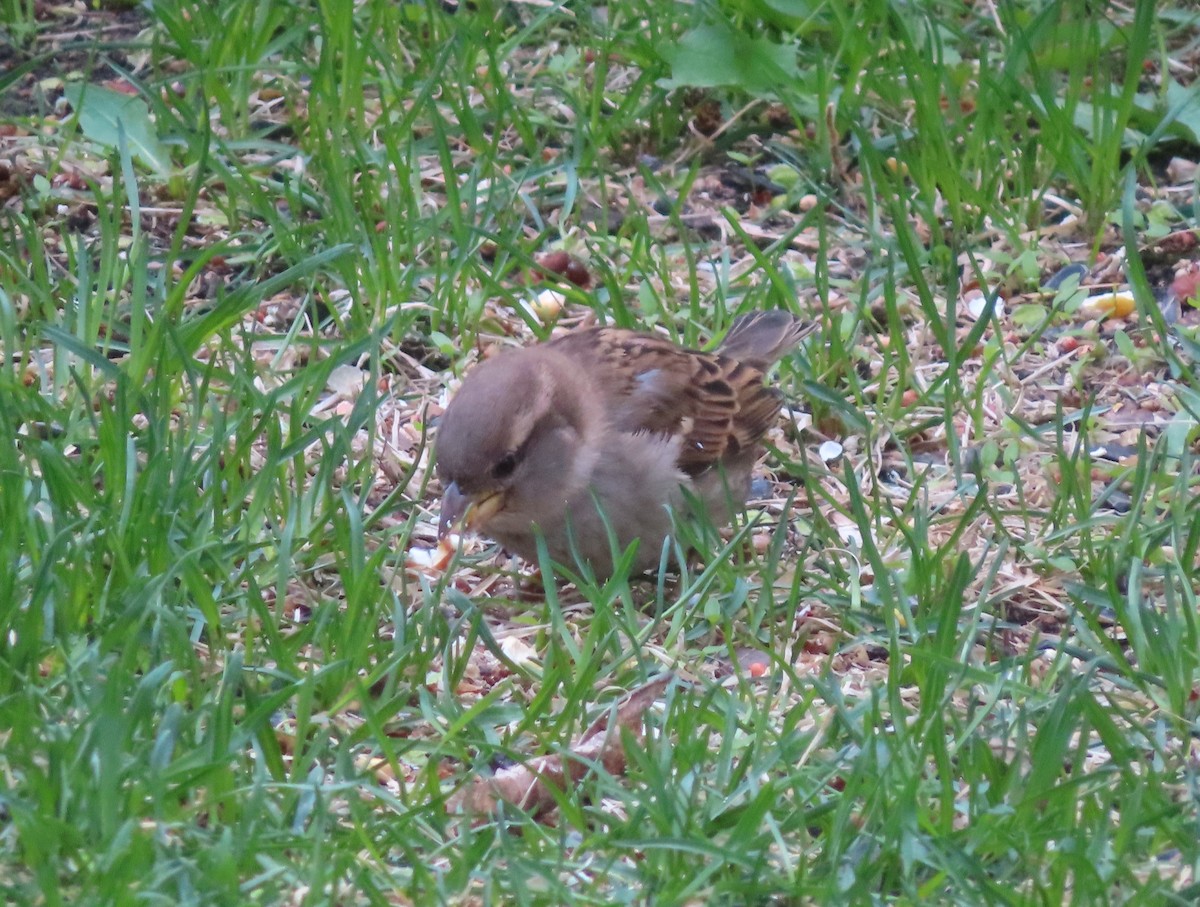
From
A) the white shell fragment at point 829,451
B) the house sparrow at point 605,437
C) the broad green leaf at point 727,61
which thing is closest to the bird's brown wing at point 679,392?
the house sparrow at point 605,437

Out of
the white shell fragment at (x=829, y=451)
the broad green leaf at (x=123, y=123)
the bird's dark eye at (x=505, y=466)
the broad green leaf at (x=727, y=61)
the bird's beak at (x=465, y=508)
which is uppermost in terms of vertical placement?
the broad green leaf at (x=727, y=61)

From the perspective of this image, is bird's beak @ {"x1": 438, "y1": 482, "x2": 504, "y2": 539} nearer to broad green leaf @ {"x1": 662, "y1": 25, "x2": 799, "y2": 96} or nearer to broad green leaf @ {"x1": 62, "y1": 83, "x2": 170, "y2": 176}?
broad green leaf @ {"x1": 62, "y1": 83, "x2": 170, "y2": 176}

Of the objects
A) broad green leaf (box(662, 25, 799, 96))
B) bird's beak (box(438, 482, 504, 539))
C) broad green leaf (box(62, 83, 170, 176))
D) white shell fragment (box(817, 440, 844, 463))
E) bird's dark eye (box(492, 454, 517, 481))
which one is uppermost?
broad green leaf (box(662, 25, 799, 96))

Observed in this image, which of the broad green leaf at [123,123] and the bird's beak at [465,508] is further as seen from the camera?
the broad green leaf at [123,123]

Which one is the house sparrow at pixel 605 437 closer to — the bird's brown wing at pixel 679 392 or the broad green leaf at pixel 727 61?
the bird's brown wing at pixel 679 392

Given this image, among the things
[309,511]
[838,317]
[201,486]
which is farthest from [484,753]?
[838,317]

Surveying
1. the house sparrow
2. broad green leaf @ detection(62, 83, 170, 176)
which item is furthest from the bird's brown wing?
broad green leaf @ detection(62, 83, 170, 176)

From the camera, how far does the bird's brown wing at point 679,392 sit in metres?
4.26

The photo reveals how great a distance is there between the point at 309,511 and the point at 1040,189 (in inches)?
104

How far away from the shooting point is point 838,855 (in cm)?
281

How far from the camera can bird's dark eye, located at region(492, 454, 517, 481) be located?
3.83m

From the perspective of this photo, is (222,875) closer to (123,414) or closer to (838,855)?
(838,855)

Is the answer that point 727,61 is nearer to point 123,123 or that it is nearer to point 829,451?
point 829,451

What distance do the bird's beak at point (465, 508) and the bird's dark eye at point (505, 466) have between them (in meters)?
0.05
